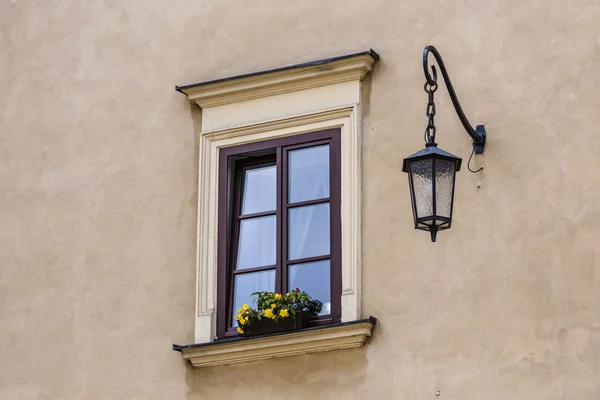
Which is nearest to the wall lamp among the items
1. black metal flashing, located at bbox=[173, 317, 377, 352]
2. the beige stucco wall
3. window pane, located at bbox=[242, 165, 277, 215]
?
the beige stucco wall

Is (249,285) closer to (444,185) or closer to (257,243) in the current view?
(257,243)

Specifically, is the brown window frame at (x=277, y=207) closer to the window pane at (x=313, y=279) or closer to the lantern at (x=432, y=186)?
the window pane at (x=313, y=279)

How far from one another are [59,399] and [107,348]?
1.84 ft

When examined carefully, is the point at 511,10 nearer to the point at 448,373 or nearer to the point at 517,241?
the point at 517,241

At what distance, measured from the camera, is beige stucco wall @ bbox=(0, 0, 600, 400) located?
10562mm

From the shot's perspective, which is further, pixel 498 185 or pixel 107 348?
pixel 107 348

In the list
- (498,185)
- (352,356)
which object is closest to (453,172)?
(498,185)

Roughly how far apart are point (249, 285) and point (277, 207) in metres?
0.64

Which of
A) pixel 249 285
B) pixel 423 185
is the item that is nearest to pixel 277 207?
pixel 249 285

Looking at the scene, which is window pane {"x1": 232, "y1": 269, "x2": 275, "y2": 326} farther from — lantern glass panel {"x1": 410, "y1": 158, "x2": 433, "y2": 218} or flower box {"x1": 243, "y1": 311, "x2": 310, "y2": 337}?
lantern glass panel {"x1": 410, "y1": 158, "x2": 433, "y2": 218}

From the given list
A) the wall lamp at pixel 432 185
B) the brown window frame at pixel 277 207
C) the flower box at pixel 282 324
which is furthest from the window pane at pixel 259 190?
the wall lamp at pixel 432 185

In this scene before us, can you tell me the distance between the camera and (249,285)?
11711 millimetres

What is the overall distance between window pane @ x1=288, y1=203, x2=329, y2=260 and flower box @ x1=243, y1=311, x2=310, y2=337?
0.57m

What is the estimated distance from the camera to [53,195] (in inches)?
497
